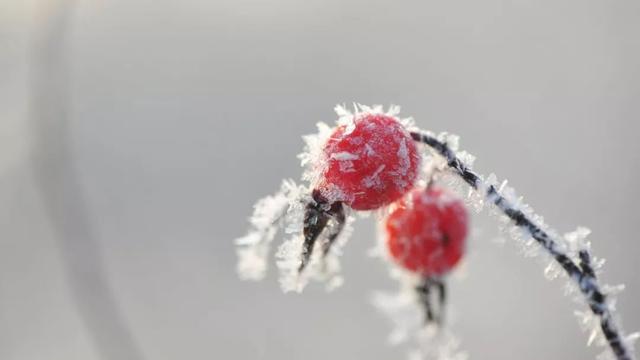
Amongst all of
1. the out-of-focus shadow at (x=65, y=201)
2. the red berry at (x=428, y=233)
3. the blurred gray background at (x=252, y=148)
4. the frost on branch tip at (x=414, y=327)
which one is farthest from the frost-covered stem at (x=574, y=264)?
the out-of-focus shadow at (x=65, y=201)

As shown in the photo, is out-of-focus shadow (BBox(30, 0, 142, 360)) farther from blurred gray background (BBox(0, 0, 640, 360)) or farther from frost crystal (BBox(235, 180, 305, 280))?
frost crystal (BBox(235, 180, 305, 280))

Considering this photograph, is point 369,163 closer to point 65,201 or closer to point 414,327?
point 414,327

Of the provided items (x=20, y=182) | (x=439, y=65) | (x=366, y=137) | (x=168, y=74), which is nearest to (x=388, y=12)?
(x=439, y=65)

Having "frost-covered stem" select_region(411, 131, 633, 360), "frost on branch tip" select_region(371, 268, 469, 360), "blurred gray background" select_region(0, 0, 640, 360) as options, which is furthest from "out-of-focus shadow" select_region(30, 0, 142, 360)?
"frost-covered stem" select_region(411, 131, 633, 360)

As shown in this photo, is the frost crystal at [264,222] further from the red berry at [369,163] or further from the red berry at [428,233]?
the red berry at [428,233]

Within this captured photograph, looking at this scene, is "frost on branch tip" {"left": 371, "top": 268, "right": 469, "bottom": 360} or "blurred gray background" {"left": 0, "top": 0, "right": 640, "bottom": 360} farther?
"blurred gray background" {"left": 0, "top": 0, "right": 640, "bottom": 360}

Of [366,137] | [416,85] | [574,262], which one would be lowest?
[574,262]

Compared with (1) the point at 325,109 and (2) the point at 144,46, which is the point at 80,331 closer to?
(1) the point at 325,109
